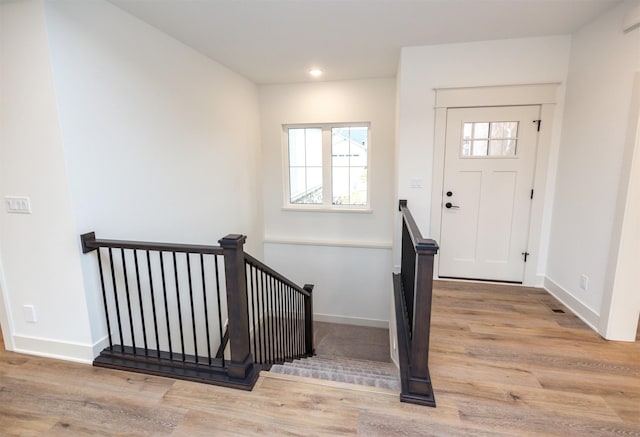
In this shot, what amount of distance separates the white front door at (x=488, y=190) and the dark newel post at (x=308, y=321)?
1.68 m

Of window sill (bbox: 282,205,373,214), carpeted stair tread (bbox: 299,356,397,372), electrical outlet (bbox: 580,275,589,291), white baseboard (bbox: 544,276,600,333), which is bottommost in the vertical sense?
carpeted stair tread (bbox: 299,356,397,372)

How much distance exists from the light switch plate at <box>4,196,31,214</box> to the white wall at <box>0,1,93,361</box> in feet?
0.12

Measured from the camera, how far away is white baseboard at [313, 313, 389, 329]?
15.5 feet

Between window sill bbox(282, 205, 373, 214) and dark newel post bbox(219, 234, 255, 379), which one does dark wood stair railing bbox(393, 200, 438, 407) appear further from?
window sill bbox(282, 205, 373, 214)

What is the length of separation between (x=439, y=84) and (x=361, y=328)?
351 cm

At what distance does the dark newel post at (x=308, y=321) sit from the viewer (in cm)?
394

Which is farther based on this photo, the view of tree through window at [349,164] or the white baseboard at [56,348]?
the view of tree through window at [349,164]

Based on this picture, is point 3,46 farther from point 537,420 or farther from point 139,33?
point 537,420

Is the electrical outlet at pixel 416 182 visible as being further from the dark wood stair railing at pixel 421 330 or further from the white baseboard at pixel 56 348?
the white baseboard at pixel 56 348

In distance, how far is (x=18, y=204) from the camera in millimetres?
1999

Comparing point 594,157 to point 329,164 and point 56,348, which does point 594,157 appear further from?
point 56,348

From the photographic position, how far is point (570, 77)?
9.31 feet

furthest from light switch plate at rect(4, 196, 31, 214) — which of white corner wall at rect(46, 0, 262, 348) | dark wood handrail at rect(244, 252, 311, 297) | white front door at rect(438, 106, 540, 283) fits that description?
white front door at rect(438, 106, 540, 283)

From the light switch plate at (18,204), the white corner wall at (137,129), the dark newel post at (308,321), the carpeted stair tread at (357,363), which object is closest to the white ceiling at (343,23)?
the white corner wall at (137,129)
